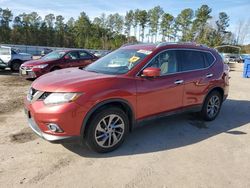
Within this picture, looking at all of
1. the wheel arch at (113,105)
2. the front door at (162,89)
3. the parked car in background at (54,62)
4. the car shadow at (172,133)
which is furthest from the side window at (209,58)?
the parked car in background at (54,62)

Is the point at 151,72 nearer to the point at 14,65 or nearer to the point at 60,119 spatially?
the point at 60,119

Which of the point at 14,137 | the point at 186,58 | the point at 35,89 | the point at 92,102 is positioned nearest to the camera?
the point at 92,102

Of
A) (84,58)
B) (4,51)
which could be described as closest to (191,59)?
(84,58)

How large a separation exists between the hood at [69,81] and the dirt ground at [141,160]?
3.46 feet

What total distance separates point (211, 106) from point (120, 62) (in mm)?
2544

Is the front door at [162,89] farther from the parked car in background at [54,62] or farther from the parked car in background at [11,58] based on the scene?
the parked car in background at [11,58]

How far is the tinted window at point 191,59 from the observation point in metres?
5.21

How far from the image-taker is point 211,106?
602cm

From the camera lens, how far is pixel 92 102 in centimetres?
377

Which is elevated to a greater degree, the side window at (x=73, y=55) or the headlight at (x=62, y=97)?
the side window at (x=73, y=55)

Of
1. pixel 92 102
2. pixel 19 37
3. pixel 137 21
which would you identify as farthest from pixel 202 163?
pixel 137 21

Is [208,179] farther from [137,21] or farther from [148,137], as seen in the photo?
[137,21]

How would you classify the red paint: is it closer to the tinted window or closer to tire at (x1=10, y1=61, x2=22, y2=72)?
the tinted window

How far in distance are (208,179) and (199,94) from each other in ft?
7.70
